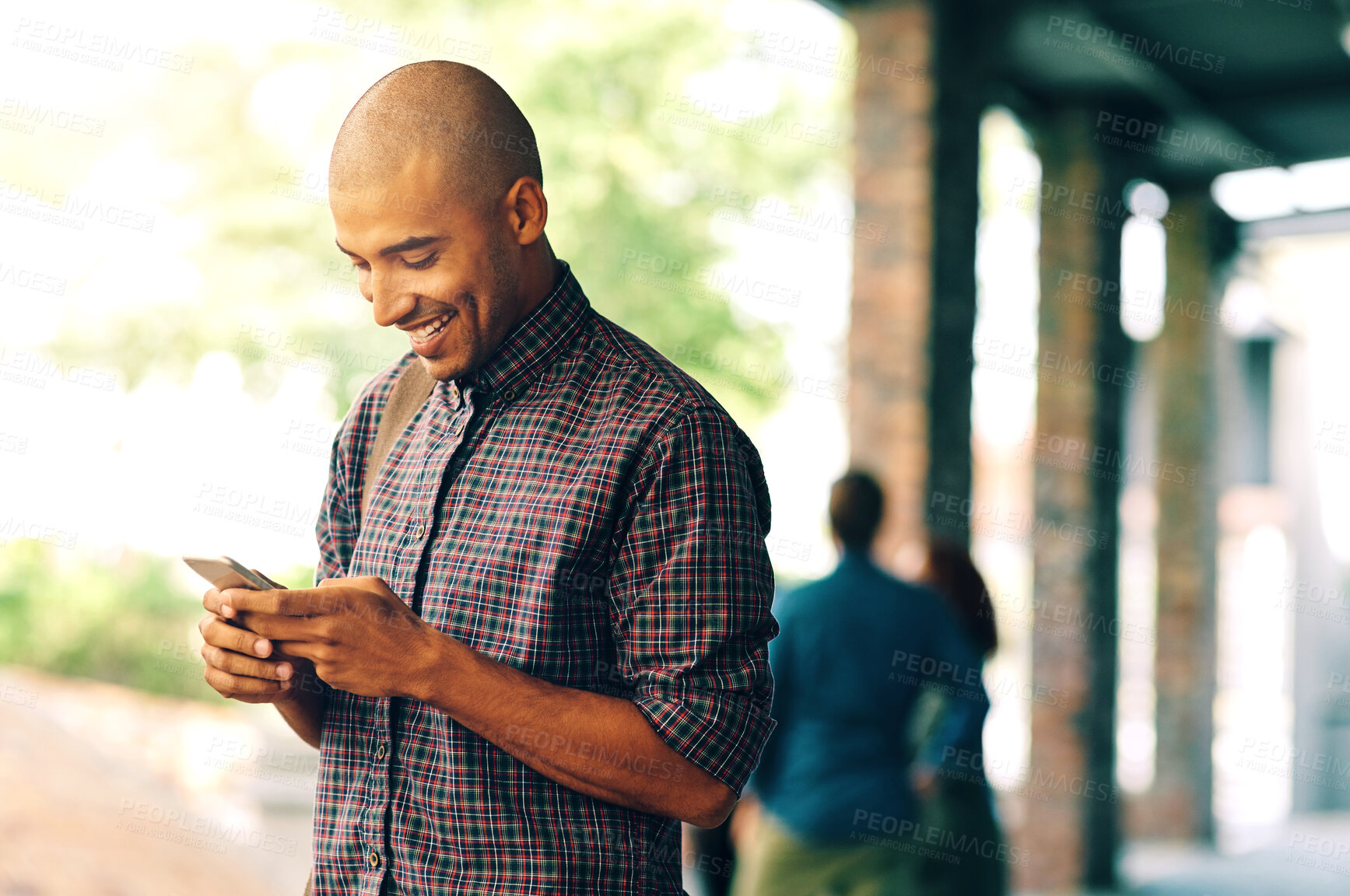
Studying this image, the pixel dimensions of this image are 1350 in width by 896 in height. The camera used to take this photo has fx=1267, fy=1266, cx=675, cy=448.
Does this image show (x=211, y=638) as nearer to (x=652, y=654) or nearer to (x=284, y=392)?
(x=652, y=654)

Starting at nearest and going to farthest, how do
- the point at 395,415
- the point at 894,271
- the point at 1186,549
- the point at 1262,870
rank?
the point at 395,415 < the point at 894,271 < the point at 1262,870 < the point at 1186,549

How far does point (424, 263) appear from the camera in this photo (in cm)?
130

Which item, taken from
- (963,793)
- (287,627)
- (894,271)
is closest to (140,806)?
(963,793)

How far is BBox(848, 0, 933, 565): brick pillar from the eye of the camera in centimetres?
507

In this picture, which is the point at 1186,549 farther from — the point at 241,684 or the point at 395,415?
the point at 241,684

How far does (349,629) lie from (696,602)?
1.10ft

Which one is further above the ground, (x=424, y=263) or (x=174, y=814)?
(x=424, y=263)

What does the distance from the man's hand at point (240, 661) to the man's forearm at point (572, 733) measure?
147 mm

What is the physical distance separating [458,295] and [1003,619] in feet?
22.6

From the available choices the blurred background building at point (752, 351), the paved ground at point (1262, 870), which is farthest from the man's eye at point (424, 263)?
the paved ground at point (1262, 870)

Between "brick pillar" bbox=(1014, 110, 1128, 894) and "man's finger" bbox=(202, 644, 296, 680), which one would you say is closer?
"man's finger" bbox=(202, 644, 296, 680)

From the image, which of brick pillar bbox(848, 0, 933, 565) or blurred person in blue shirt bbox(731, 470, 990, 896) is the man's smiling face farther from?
brick pillar bbox(848, 0, 933, 565)

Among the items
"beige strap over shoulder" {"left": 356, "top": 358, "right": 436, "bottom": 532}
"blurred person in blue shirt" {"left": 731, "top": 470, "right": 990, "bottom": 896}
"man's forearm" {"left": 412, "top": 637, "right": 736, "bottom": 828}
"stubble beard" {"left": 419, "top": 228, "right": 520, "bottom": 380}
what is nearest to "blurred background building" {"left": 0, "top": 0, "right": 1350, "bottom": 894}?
"blurred person in blue shirt" {"left": 731, "top": 470, "right": 990, "bottom": 896}

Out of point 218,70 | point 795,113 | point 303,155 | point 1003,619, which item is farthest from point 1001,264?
point 218,70
